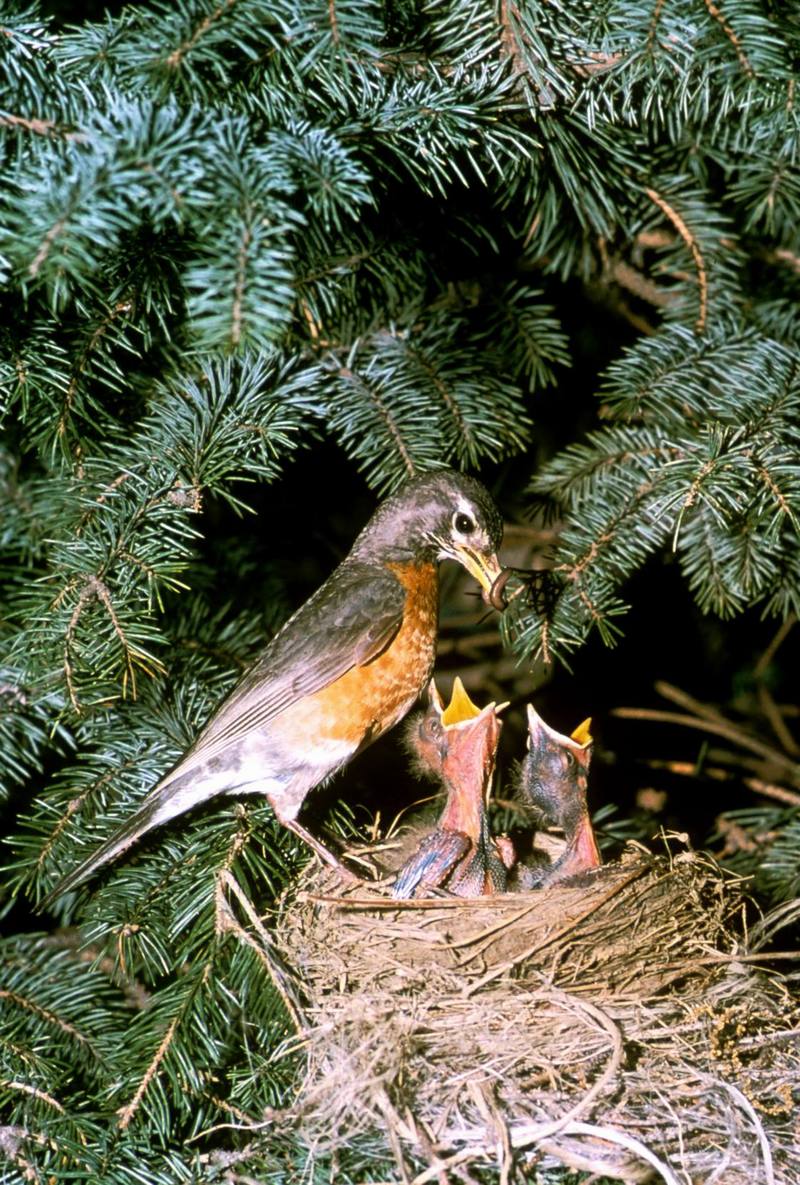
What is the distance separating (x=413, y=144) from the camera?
6.84 feet

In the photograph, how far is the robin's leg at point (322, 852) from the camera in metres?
2.53

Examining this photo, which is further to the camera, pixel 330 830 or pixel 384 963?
pixel 330 830

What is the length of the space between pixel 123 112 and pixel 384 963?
1600mm

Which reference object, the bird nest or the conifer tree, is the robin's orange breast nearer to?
the conifer tree

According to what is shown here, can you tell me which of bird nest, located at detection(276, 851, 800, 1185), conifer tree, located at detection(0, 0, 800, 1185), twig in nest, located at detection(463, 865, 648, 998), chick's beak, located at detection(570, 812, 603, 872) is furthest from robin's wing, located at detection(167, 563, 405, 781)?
twig in nest, located at detection(463, 865, 648, 998)

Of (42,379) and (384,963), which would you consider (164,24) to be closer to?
(42,379)

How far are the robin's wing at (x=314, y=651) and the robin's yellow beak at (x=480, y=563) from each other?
177 mm

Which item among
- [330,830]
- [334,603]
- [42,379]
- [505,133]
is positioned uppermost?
[42,379]

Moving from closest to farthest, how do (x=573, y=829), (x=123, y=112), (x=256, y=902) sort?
(x=123, y=112) < (x=256, y=902) < (x=573, y=829)

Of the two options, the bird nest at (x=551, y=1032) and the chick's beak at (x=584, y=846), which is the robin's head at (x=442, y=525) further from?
the bird nest at (x=551, y=1032)

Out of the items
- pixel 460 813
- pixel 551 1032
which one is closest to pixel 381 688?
pixel 460 813

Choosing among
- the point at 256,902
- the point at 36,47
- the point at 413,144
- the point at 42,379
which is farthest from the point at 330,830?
the point at 36,47

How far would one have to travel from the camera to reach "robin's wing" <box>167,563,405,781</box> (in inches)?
102

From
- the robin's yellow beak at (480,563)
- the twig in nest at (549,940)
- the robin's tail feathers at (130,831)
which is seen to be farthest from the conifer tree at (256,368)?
the twig in nest at (549,940)
